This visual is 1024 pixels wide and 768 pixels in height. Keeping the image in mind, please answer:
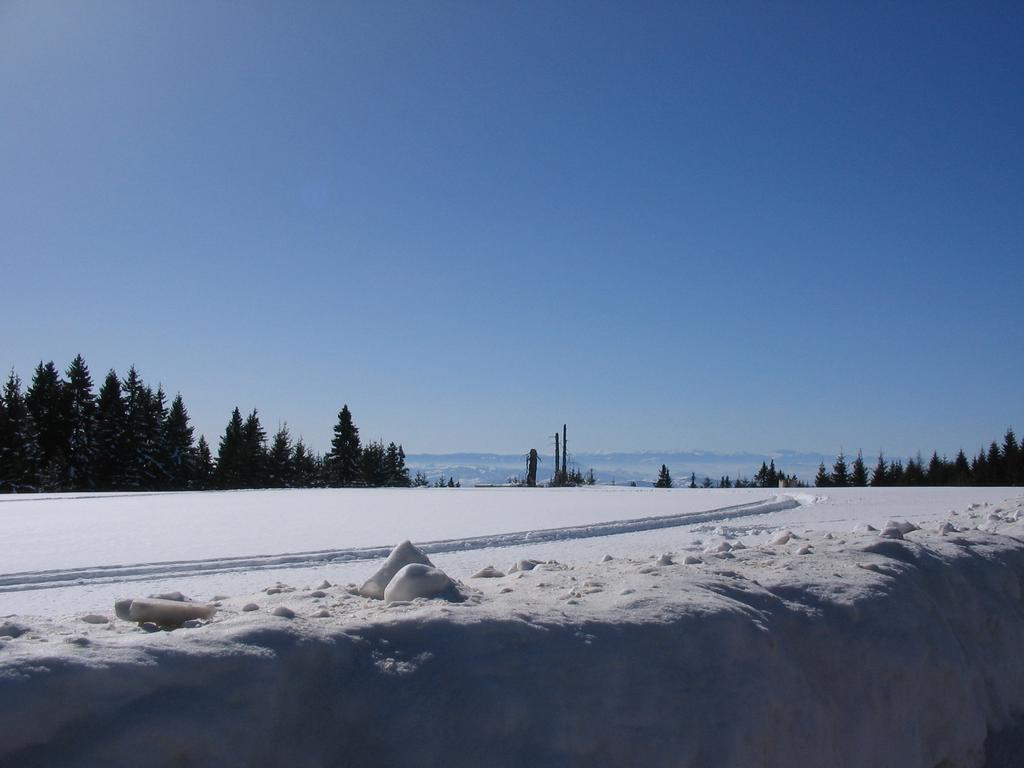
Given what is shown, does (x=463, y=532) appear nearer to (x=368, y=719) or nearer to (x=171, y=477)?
(x=368, y=719)

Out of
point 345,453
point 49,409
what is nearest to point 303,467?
point 345,453

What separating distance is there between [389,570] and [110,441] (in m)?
46.6

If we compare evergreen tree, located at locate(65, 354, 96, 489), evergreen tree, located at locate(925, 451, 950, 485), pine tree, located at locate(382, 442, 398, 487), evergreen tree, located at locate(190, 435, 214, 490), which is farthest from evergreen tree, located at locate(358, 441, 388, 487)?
evergreen tree, located at locate(925, 451, 950, 485)

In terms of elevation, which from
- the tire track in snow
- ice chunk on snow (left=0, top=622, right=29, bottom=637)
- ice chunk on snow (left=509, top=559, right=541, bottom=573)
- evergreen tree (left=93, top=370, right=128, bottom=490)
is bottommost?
the tire track in snow

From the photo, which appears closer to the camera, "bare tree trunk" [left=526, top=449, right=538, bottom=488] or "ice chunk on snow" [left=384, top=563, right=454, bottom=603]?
"ice chunk on snow" [left=384, top=563, right=454, bottom=603]

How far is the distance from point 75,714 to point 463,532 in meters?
8.03

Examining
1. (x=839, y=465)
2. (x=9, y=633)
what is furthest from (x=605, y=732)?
(x=839, y=465)

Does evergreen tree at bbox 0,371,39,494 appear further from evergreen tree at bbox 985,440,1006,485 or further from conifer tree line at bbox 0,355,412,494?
evergreen tree at bbox 985,440,1006,485

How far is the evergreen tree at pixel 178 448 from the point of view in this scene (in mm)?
46969

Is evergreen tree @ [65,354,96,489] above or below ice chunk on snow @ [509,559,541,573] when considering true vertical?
above

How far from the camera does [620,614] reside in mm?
3248

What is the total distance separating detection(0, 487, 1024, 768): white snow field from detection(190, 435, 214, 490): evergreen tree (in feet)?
149

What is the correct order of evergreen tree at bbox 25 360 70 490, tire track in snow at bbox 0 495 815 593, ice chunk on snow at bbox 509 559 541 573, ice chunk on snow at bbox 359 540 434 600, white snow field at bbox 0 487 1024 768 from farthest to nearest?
evergreen tree at bbox 25 360 70 490 → tire track in snow at bbox 0 495 815 593 → ice chunk on snow at bbox 509 559 541 573 → ice chunk on snow at bbox 359 540 434 600 → white snow field at bbox 0 487 1024 768

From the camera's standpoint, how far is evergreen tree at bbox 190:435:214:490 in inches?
1929
